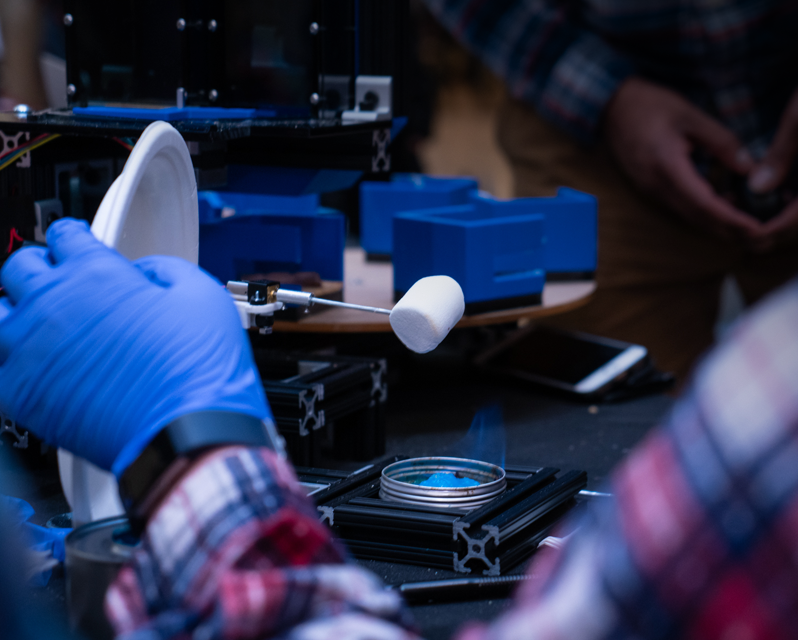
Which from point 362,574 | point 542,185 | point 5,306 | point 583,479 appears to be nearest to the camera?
point 362,574

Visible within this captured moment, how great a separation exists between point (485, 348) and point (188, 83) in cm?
64

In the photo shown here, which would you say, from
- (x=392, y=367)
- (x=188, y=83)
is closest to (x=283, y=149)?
(x=188, y=83)

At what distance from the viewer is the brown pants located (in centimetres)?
204

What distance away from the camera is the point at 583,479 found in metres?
0.88

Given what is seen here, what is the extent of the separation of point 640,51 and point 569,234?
0.58 meters

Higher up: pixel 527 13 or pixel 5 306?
pixel 527 13

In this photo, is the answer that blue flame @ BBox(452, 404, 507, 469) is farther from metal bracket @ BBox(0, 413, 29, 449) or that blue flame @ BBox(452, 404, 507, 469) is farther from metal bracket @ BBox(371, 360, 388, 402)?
metal bracket @ BBox(0, 413, 29, 449)

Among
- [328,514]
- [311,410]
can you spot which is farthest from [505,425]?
[328,514]

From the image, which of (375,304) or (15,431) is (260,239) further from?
(15,431)

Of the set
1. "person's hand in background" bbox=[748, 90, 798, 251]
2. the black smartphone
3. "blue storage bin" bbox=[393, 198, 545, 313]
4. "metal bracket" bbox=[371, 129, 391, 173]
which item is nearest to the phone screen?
the black smartphone

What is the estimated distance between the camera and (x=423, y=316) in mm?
686

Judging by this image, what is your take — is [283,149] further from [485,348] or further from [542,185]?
[542,185]

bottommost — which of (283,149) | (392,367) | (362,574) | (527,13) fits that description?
(392,367)

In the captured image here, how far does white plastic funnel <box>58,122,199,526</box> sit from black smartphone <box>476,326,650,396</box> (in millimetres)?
718
